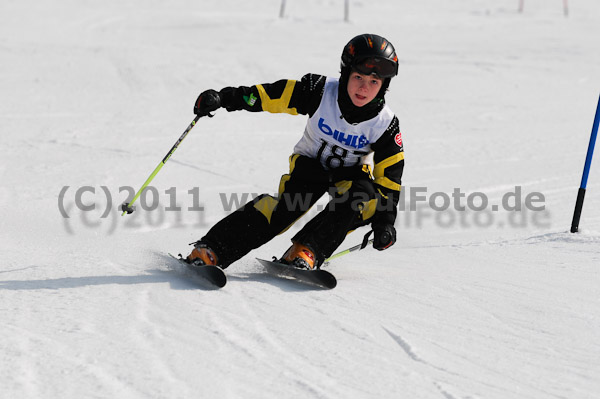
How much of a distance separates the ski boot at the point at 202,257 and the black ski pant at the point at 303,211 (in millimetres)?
41

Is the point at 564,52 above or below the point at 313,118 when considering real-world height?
above

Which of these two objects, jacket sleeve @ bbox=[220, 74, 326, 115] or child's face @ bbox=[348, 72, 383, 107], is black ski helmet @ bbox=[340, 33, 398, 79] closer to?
child's face @ bbox=[348, 72, 383, 107]

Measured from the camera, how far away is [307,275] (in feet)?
12.7

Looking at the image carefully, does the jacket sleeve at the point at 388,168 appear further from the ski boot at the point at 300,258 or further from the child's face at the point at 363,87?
the ski boot at the point at 300,258

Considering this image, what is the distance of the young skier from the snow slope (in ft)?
0.90

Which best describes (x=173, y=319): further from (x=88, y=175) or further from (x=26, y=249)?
(x=88, y=175)

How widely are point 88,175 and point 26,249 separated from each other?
8.93ft

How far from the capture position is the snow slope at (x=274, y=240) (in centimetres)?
271

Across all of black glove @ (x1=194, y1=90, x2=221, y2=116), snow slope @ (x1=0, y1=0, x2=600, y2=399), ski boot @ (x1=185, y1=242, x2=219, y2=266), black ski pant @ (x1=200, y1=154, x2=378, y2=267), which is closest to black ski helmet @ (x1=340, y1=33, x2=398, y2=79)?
black ski pant @ (x1=200, y1=154, x2=378, y2=267)

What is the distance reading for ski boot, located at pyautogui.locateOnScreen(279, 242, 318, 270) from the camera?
3.99 meters

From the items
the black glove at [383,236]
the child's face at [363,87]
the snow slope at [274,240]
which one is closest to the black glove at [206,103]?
the child's face at [363,87]

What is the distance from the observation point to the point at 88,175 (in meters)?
7.45

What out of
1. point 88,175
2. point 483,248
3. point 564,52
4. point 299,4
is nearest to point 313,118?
point 483,248

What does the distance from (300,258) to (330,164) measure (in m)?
0.75
